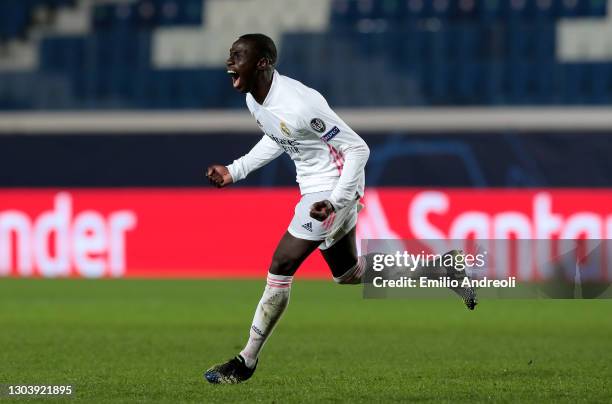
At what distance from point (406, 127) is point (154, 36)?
472 centimetres

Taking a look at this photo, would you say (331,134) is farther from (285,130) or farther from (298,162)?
(298,162)

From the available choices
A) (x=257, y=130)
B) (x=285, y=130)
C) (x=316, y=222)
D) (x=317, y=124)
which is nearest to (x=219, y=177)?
(x=285, y=130)

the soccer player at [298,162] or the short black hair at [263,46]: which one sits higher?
the short black hair at [263,46]

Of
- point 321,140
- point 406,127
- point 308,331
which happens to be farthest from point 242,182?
point 321,140

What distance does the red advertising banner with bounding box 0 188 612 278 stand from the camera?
1545 centimetres

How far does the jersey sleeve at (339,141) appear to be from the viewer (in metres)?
6.36

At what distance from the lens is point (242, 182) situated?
16.9 meters

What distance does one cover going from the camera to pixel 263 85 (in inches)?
257

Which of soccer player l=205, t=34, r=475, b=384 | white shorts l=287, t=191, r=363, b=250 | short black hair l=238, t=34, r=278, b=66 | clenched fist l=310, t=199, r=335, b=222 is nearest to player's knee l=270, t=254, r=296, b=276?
soccer player l=205, t=34, r=475, b=384

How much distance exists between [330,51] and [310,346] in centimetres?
966

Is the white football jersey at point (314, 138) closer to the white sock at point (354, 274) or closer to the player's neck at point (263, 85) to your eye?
the player's neck at point (263, 85)

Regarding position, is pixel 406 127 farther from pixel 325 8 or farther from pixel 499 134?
pixel 325 8

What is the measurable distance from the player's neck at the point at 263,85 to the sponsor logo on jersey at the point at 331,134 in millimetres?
406

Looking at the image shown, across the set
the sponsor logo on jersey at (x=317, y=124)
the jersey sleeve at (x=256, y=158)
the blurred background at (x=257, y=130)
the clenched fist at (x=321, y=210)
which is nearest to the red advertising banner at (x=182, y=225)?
the blurred background at (x=257, y=130)
